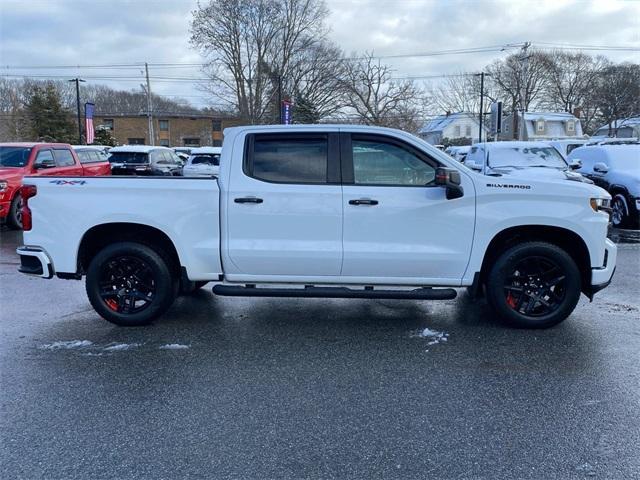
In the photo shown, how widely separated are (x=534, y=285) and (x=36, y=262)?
4.86 metres

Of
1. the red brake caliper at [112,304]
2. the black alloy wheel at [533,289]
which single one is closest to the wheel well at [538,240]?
the black alloy wheel at [533,289]

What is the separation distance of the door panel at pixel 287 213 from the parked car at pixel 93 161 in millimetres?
11609

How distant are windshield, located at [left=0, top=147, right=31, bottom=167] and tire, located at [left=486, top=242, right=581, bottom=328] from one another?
11281 mm

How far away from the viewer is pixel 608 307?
19.1 feet

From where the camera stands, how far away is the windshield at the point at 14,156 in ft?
39.4

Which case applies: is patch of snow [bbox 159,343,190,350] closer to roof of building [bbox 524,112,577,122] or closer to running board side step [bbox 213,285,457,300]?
running board side step [bbox 213,285,457,300]

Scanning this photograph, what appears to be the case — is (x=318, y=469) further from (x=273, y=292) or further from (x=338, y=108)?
(x=338, y=108)

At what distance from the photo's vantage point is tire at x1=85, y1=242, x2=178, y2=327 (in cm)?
507

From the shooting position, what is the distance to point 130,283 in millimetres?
5211

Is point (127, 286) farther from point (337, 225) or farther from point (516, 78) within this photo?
point (516, 78)

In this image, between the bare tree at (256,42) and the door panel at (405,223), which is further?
the bare tree at (256,42)

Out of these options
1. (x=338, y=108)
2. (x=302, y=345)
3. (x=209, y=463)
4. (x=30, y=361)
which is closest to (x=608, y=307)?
(x=302, y=345)

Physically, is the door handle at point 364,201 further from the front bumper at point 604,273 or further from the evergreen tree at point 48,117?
the evergreen tree at point 48,117

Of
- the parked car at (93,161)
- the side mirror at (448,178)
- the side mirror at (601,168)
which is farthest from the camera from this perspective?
the parked car at (93,161)
